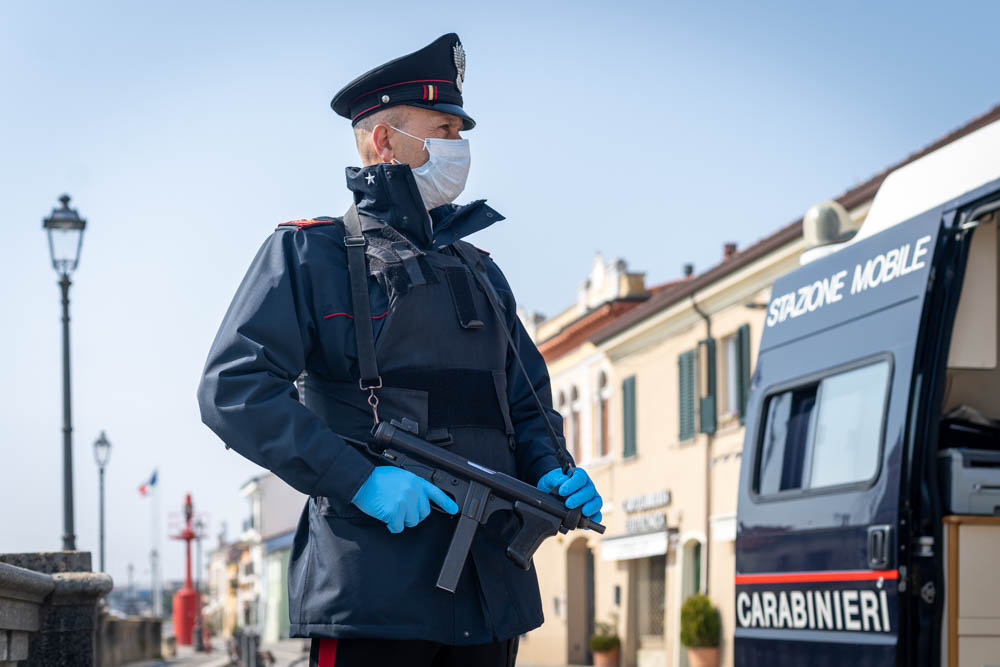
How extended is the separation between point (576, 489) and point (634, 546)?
2460 centimetres

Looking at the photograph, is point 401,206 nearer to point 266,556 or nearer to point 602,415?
point 602,415

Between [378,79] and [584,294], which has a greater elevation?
[584,294]

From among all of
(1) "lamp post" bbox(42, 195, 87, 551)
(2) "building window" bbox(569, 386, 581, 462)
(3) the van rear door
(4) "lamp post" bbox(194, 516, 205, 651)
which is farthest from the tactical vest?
(4) "lamp post" bbox(194, 516, 205, 651)

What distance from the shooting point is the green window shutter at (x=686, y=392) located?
2541 cm

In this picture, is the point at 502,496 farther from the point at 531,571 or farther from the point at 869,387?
the point at 869,387

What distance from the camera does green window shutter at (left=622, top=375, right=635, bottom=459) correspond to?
2880cm

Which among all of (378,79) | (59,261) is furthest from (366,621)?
(59,261)

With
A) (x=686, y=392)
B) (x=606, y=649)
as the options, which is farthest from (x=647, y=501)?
(x=606, y=649)

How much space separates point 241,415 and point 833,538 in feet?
12.0

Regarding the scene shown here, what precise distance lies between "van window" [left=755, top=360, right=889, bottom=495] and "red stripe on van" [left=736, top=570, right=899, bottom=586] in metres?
0.40

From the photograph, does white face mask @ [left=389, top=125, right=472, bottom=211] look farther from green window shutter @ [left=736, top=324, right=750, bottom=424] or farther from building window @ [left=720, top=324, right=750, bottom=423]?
green window shutter @ [left=736, top=324, right=750, bottom=424]

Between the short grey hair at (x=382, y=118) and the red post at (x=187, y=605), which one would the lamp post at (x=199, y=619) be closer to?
the red post at (x=187, y=605)

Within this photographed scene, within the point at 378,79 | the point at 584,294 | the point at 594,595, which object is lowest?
the point at 594,595

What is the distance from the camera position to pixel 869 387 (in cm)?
624
